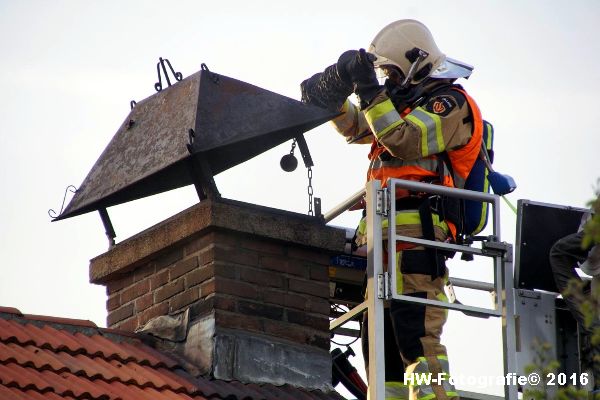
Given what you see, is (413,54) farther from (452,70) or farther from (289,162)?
(289,162)

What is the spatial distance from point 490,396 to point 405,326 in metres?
0.55

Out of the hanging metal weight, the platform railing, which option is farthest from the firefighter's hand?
the platform railing

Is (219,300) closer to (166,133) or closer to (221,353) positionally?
(221,353)

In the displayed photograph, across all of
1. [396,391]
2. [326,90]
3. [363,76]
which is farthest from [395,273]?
[326,90]

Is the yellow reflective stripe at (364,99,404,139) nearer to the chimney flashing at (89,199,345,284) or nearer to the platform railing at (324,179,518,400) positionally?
the platform railing at (324,179,518,400)

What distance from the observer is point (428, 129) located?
7.40 meters

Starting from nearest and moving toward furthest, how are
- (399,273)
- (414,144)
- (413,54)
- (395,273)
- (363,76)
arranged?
(395,273), (399,273), (414,144), (363,76), (413,54)

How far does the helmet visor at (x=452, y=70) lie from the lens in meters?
7.80

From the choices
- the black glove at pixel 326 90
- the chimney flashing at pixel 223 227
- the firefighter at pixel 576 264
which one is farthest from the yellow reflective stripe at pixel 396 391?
the black glove at pixel 326 90

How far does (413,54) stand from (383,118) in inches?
25.7

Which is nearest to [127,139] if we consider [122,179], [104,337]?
[122,179]

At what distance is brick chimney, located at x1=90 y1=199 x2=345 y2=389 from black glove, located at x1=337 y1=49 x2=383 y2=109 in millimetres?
744

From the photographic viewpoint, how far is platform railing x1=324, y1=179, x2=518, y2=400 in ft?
22.3

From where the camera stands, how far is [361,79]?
755 centimetres
